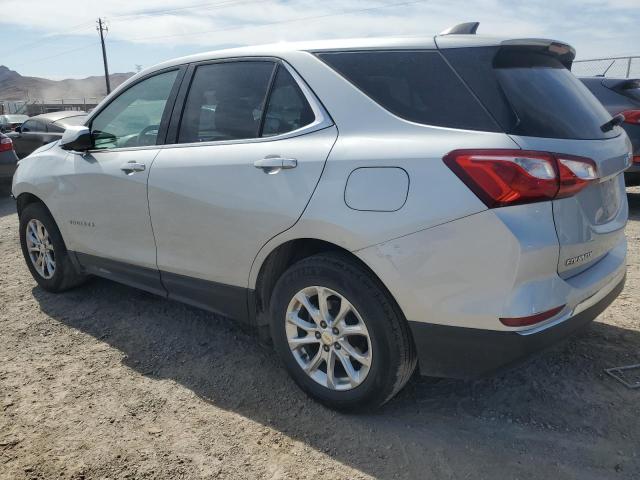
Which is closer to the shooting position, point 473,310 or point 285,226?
point 473,310

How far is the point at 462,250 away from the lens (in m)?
2.14

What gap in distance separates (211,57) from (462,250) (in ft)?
6.47

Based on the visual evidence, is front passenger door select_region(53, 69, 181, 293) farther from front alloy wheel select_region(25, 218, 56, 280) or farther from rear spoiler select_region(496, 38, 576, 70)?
rear spoiler select_region(496, 38, 576, 70)

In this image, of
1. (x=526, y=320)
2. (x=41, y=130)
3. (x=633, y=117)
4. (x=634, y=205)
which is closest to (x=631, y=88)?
(x=633, y=117)

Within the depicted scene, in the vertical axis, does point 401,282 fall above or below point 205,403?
above

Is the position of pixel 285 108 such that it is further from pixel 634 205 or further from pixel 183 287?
pixel 634 205

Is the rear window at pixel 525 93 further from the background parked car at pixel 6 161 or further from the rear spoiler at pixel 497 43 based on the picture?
the background parked car at pixel 6 161

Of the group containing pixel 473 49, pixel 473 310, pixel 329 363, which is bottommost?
pixel 329 363

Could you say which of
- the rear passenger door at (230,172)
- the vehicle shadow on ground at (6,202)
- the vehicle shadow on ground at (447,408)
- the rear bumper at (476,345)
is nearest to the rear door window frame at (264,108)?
the rear passenger door at (230,172)

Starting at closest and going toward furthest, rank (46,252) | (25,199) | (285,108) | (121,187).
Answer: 1. (285,108)
2. (121,187)
3. (46,252)
4. (25,199)

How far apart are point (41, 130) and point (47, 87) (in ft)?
407

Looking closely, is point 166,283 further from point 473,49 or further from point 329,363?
point 473,49

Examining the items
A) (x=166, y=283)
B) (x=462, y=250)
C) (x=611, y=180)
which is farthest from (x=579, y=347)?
(x=166, y=283)

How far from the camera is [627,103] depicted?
6.58 metres
